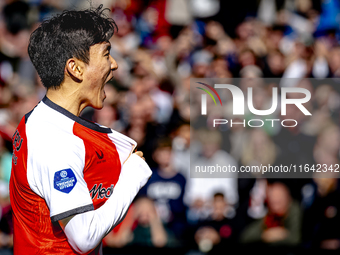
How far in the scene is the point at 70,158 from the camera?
59.7 inches

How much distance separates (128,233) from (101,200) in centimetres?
314

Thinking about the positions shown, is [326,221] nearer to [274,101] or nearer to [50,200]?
[274,101]

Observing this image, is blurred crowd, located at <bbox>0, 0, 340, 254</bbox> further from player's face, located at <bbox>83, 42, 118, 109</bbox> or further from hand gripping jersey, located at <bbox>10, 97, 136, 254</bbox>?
player's face, located at <bbox>83, 42, 118, 109</bbox>

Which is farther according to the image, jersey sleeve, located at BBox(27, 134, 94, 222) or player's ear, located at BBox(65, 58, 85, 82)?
player's ear, located at BBox(65, 58, 85, 82)

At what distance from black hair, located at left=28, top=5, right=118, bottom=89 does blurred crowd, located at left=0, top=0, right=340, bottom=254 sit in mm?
3283

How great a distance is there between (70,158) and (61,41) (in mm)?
494

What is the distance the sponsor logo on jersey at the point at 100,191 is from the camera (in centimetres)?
167

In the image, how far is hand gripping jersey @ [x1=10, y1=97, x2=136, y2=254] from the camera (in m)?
1.48

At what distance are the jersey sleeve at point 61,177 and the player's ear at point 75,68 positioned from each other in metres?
0.28

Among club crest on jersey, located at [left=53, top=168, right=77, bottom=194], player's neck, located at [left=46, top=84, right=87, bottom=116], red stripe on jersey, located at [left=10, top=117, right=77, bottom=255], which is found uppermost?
player's neck, located at [left=46, top=84, right=87, bottom=116]

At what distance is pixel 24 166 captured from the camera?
1623mm

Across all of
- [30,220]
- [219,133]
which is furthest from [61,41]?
[219,133]

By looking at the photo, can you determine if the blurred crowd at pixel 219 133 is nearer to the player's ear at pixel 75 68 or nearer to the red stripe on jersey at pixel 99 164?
the red stripe on jersey at pixel 99 164

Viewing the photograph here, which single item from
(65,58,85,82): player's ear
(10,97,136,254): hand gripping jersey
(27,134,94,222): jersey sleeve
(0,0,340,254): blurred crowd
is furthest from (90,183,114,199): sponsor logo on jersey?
(0,0,340,254): blurred crowd
